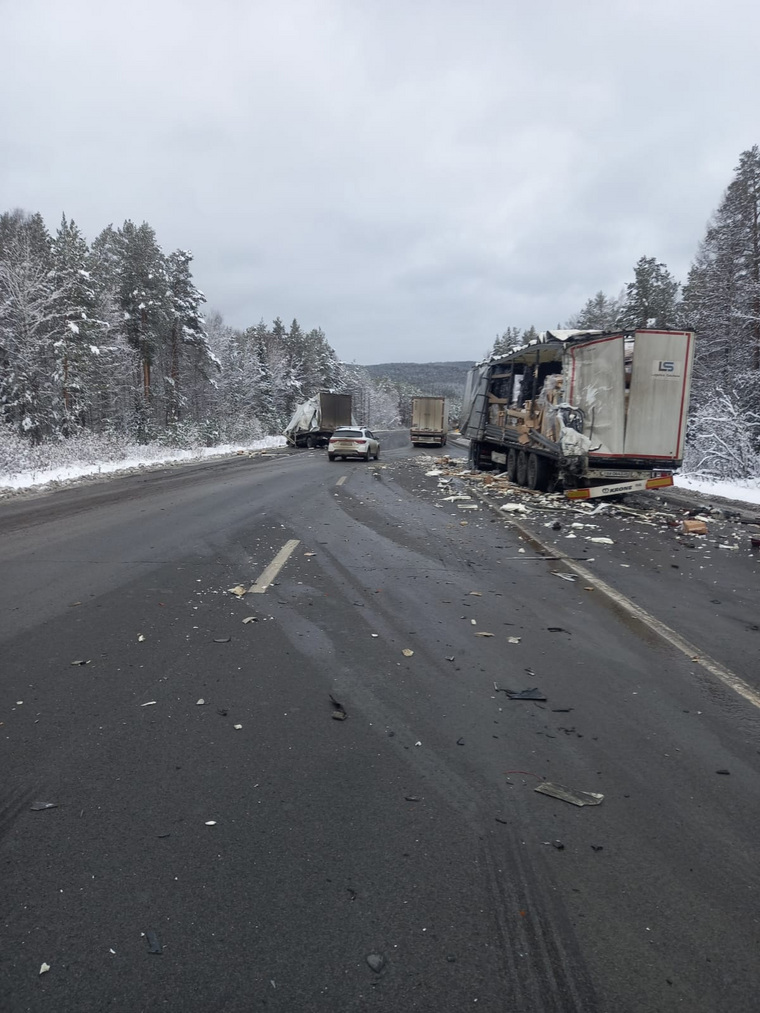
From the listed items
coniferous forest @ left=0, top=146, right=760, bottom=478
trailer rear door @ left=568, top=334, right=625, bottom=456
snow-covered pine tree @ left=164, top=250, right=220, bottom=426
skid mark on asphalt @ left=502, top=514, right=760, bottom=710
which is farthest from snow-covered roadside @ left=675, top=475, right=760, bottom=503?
snow-covered pine tree @ left=164, top=250, right=220, bottom=426

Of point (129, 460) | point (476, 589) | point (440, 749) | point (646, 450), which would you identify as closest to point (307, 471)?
point (129, 460)

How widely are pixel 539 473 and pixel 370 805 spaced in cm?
1296

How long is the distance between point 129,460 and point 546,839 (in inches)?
1018

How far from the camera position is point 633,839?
104 inches

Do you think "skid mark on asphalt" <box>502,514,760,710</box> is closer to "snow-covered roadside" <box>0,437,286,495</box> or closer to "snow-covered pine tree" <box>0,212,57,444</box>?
"snow-covered roadside" <box>0,437,286,495</box>

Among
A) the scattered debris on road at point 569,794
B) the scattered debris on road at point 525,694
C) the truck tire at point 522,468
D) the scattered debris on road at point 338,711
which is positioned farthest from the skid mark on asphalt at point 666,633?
the truck tire at point 522,468

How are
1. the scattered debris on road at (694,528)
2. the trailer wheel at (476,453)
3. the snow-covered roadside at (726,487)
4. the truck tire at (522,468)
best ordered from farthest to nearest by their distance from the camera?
1. the trailer wheel at (476,453)
2. the truck tire at (522,468)
3. the snow-covered roadside at (726,487)
4. the scattered debris on road at (694,528)

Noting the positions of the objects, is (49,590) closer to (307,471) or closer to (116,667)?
(116,667)

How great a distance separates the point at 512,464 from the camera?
56.5 feet

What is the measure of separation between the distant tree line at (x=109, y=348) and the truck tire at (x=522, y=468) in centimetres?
2021

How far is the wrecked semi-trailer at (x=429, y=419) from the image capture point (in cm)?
4325

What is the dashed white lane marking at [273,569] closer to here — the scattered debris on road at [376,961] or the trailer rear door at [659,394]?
the scattered debris on road at [376,961]

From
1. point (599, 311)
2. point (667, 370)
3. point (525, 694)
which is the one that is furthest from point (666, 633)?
point (599, 311)

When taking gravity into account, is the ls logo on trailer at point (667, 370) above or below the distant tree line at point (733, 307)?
below
